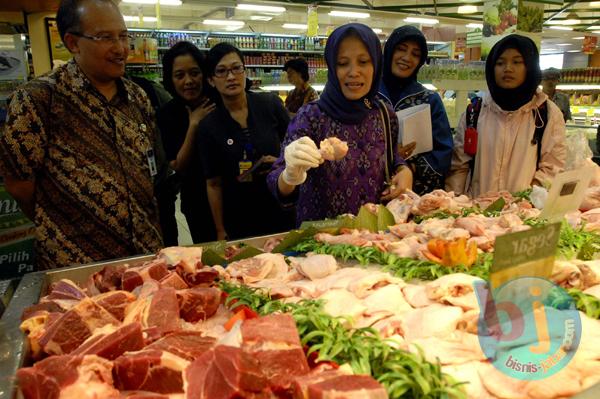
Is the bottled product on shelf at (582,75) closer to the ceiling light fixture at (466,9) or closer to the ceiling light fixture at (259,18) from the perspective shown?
the ceiling light fixture at (466,9)

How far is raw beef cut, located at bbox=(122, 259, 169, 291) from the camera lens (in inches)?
64.1

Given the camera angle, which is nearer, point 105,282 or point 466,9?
point 105,282

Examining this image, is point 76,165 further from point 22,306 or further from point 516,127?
point 516,127

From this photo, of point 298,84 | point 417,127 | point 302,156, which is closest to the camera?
point 302,156

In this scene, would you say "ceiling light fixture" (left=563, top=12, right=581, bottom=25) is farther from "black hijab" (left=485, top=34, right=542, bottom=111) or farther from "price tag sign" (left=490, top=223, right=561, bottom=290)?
"price tag sign" (left=490, top=223, right=561, bottom=290)

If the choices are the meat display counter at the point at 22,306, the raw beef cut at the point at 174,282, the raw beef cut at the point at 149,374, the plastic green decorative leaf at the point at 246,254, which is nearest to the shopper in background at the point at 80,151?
the meat display counter at the point at 22,306

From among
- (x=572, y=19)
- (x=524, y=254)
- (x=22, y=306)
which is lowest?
(x=22, y=306)

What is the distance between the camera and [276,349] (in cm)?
111

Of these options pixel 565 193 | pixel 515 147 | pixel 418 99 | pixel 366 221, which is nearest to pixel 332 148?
pixel 366 221

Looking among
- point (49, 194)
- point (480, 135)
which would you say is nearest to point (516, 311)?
point (49, 194)

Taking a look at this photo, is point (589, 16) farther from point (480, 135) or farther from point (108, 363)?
point (108, 363)

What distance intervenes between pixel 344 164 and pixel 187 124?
156 cm

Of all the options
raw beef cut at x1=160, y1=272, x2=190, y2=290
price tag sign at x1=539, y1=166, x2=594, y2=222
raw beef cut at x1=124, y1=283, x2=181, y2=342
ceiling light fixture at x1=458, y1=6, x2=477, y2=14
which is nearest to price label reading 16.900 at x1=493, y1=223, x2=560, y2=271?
price tag sign at x1=539, y1=166, x2=594, y2=222

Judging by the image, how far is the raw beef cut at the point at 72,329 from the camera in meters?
1.27
